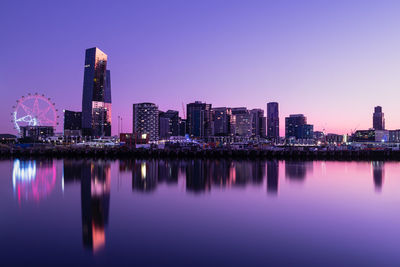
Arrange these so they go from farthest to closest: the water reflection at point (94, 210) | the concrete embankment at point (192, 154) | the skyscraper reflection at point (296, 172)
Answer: the concrete embankment at point (192, 154) → the skyscraper reflection at point (296, 172) → the water reflection at point (94, 210)

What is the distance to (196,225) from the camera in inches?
748

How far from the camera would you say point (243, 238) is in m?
16.4

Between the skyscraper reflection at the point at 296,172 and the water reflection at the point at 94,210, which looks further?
the skyscraper reflection at the point at 296,172

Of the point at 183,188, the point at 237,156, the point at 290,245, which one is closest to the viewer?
the point at 290,245

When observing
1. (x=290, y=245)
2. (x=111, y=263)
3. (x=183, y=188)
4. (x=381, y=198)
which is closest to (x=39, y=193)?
(x=183, y=188)

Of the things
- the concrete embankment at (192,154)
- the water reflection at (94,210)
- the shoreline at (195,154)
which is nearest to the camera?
the water reflection at (94,210)

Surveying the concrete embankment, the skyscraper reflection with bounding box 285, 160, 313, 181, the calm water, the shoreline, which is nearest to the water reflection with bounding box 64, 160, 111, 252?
the calm water

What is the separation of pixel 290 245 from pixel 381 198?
19.7 m

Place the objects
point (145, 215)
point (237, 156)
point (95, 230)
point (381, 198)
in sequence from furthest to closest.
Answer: point (237, 156) → point (381, 198) → point (145, 215) → point (95, 230)

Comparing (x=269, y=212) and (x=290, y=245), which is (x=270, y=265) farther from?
(x=269, y=212)

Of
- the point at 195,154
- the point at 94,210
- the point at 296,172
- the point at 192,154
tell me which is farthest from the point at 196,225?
the point at 192,154

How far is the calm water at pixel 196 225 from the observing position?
13.8 meters

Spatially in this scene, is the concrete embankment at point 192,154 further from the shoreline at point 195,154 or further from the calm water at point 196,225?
the calm water at point 196,225

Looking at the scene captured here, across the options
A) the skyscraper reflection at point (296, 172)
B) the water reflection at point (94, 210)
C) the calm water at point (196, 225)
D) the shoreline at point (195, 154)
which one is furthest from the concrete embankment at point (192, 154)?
the calm water at point (196, 225)
